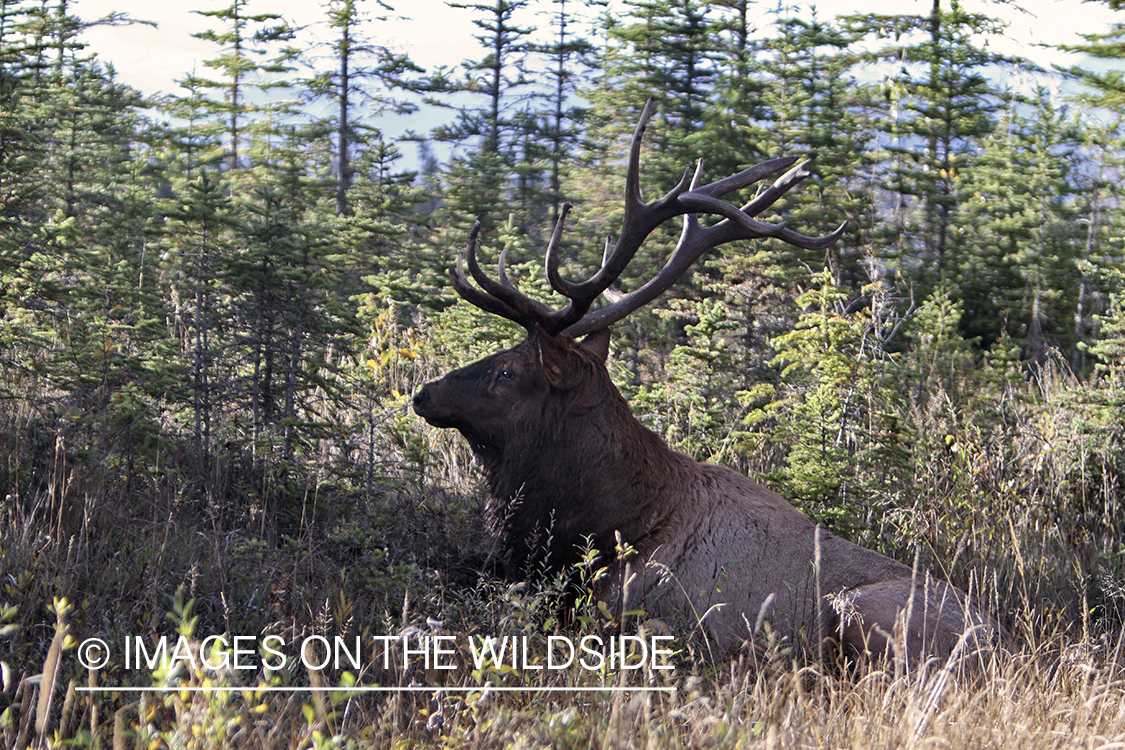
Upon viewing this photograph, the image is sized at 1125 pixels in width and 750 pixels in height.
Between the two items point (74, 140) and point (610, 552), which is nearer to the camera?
point (610, 552)

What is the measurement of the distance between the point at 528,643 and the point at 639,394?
378 cm

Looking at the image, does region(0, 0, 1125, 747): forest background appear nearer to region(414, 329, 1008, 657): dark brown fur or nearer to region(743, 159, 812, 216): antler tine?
region(414, 329, 1008, 657): dark brown fur

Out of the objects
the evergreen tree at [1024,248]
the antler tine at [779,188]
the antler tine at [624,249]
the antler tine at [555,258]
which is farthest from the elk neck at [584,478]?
the evergreen tree at [1024,248]

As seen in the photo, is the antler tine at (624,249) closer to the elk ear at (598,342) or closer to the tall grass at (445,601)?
the elk ear at (598,342)

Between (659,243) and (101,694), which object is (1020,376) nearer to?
(659,243)

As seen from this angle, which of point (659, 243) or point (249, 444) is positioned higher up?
point (659, 243)

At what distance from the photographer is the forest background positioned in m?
3.95

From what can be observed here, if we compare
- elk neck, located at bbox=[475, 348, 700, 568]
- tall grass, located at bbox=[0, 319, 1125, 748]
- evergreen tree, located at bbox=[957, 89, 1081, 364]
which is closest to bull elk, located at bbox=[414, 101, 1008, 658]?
elk neck, located at bbox=[475, 348, 700, 568]

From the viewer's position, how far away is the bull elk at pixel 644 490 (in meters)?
4.29

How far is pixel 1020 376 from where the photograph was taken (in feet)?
37.8

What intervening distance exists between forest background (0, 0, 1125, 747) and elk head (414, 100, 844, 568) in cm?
60

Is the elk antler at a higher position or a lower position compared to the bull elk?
higher

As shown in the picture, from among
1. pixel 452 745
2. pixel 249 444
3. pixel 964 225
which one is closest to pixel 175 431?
pixel 249 444

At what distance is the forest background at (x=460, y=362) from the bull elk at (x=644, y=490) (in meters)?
0.39
